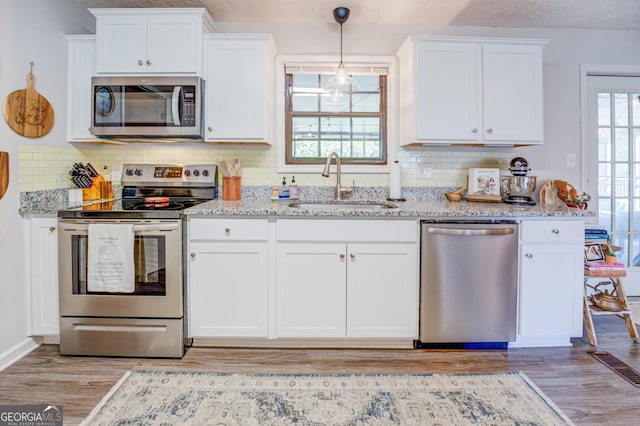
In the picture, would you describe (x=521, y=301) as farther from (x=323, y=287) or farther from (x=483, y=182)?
(x=323, y=287)

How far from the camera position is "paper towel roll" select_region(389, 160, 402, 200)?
2.96 meters

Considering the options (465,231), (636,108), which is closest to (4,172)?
(465,231)

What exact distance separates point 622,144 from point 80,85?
427cm

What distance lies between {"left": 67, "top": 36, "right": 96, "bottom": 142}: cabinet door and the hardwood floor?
1.46 metres

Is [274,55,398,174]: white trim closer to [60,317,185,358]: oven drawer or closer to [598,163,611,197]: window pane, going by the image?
[60,317,185,358]: oven drawer

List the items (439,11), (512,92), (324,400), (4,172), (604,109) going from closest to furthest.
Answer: (324,400) < (4,172) < (512,92) < (439,11) < (604,109)

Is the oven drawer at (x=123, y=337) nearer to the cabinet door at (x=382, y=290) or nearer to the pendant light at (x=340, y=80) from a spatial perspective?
the cabinet door at (x=382, y=290)

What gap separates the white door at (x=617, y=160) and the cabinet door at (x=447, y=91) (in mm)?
1208

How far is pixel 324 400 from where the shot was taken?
1.89 metres

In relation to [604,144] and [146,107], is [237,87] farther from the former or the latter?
[604,144]

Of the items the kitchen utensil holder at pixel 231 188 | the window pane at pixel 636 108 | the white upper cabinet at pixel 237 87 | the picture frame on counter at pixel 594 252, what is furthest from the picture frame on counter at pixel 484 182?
the kitchen utensil holder at pixel 231 188

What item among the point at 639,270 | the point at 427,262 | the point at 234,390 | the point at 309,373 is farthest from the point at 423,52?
the point at 639,270

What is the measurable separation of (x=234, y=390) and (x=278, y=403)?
252 millimetres

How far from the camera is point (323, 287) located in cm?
238
